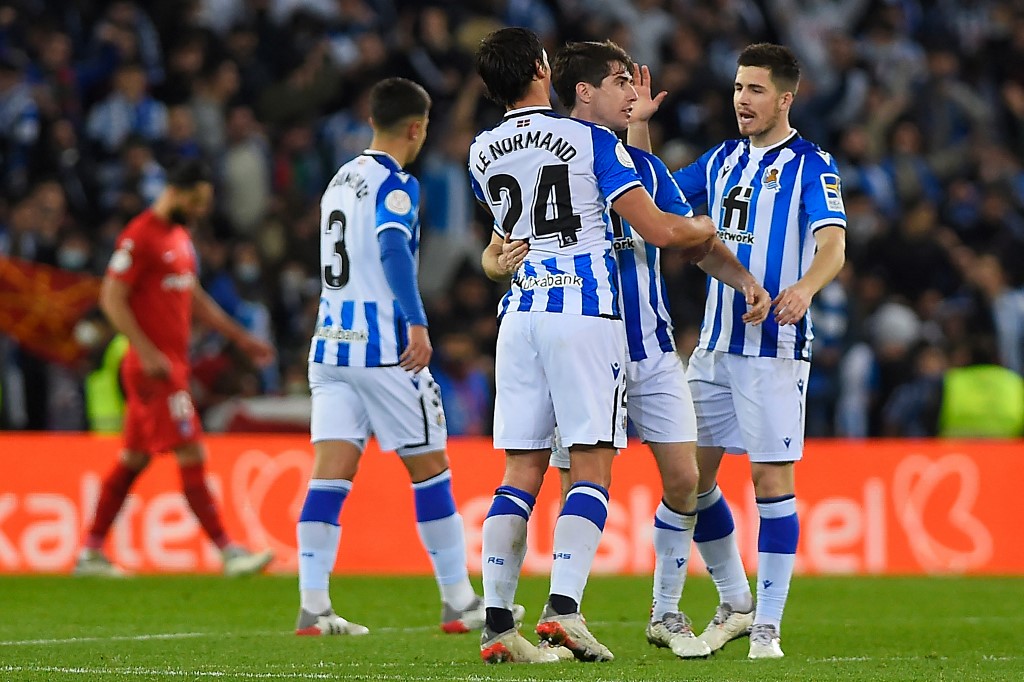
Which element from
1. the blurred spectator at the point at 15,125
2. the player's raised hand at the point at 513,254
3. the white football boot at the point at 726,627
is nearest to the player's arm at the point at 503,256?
the player's raised hand at the point at 513,254

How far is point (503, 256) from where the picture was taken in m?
6.21

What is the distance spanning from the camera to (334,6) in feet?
57.1

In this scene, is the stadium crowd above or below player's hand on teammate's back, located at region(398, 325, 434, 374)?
above

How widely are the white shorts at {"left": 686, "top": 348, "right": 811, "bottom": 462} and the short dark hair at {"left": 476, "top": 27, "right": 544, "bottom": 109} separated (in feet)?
4.94

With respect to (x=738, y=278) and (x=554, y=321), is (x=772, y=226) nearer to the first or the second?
(x=738, y=278)

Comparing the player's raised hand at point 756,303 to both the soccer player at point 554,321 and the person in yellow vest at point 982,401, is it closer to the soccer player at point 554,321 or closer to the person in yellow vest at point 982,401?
the soccer player at point 554,321

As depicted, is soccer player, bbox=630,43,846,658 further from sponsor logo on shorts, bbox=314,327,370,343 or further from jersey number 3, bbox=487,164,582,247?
sponsor logo on shorts, bbox=314,327,370,343

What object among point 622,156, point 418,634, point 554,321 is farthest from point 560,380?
point 418,634

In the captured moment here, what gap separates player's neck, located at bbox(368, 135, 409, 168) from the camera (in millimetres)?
7680

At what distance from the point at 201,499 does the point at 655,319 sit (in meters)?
4.95

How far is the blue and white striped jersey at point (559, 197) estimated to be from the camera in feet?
19.8

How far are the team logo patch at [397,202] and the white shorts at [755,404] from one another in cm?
156

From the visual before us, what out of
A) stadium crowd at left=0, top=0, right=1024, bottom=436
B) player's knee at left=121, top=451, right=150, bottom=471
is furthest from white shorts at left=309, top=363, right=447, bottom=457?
stadium crowd at left=0, top=0, right=1024, bottom=436

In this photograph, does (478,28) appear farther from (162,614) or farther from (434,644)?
(434,644)
